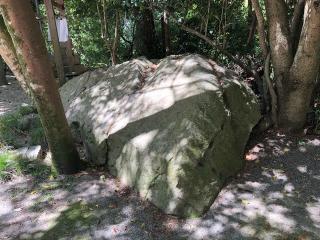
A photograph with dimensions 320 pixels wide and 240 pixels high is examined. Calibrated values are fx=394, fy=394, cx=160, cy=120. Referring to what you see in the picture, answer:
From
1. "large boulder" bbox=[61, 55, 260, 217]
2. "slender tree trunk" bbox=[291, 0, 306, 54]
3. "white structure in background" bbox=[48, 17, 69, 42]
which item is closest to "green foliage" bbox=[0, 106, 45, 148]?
"large boulder" bbox=[61, 55, 260, 217]

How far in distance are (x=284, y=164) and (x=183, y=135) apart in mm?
1450

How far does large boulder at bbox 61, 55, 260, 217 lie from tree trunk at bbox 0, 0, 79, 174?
489mm

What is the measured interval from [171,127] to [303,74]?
2000 millimetres

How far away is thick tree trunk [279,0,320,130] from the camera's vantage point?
475 centimetres

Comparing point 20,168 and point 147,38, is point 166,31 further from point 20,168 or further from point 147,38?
point 20,168

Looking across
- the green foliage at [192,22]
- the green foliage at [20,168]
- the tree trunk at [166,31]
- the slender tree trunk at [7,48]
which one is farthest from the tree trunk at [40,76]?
the tree trunk at [166,31]

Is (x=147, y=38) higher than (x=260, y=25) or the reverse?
the reverse

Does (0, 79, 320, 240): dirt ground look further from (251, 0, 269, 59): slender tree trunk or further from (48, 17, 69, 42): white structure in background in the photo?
(48, 17, 69, 42): white structure in background

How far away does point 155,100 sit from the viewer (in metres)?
4.92

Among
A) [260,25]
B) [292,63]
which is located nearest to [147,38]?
[260,25]

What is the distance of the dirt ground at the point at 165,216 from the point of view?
3.74 metres

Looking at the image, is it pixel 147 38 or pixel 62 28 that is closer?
pixel 62 28

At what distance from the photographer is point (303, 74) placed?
514cm

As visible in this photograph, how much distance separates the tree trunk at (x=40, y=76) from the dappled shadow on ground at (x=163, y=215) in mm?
330
